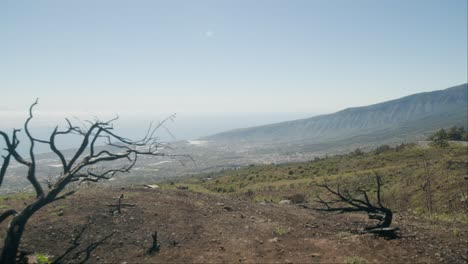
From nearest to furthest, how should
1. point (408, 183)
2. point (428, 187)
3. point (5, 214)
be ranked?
point (5, 214)
point (428, 187)
point (408, 183)

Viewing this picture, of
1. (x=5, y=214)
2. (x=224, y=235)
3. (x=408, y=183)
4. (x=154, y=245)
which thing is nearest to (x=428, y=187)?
(x=408, y=183)

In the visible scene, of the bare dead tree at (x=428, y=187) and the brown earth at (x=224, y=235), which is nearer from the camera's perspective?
the brown earth at (x=224, y=235)

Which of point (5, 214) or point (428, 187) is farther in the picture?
point (428, 187)

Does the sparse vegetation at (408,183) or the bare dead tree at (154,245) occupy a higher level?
the bare dead tree at (154,245)

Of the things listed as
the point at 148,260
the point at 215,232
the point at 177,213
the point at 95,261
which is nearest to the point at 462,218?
the point at 215,232

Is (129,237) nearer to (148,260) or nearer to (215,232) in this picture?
(148,260)

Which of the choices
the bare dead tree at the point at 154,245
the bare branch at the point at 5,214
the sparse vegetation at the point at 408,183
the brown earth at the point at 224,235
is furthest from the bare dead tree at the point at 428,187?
the bare branch at the point at 5,214

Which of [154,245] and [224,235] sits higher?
[154,245]

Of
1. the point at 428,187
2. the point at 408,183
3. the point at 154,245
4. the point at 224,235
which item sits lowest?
the point at 408,183

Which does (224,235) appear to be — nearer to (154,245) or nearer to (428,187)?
(154,245)

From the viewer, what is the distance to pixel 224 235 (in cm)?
1267

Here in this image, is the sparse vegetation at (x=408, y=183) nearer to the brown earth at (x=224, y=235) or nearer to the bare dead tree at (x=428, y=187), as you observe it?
the bare dead tree at (x=428, y=187)

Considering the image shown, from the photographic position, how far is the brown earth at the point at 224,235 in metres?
10.8

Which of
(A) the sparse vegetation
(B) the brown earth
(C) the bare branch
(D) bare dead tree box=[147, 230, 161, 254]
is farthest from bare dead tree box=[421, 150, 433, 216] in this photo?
(C) the bare branch
